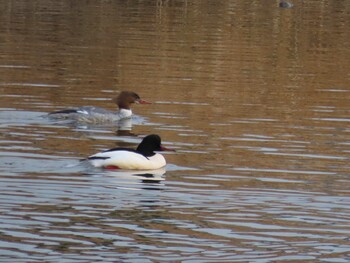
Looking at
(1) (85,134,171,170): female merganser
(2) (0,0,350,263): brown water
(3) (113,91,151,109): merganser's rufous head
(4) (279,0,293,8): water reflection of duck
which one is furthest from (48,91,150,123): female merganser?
(4) (279,0,293,8): water reflection of duck

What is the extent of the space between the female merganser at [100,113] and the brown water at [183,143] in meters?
0.22

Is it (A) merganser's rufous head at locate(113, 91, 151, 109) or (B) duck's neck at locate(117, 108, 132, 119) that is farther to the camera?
(A) merganser's rufous head at locate(113, 91, 151, 109)

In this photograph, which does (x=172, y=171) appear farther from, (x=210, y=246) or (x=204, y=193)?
(x=210, y=246)

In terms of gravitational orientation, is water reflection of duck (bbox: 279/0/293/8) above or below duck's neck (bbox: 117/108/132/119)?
above

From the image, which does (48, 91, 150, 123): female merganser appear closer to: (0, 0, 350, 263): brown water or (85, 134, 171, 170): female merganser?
(0, 0, 350, 263): brown water

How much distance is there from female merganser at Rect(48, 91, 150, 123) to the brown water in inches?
8.8

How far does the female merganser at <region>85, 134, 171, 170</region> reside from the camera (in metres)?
14.2

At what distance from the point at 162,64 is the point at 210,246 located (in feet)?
54.0

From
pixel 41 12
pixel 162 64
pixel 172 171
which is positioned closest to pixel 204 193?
pixel 172 171

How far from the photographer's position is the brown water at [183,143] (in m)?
10.3

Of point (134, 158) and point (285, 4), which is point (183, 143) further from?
point (285, 4)

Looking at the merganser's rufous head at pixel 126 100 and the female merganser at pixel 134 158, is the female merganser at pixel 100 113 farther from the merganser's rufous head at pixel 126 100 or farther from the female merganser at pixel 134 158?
the female merganser at pixel 134 158

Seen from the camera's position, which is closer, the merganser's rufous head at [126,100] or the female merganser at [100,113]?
the female merganser at [100,113]

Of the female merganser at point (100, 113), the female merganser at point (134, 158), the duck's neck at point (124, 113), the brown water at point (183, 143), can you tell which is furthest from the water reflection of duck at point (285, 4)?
the female merganser at point (134, 158)
